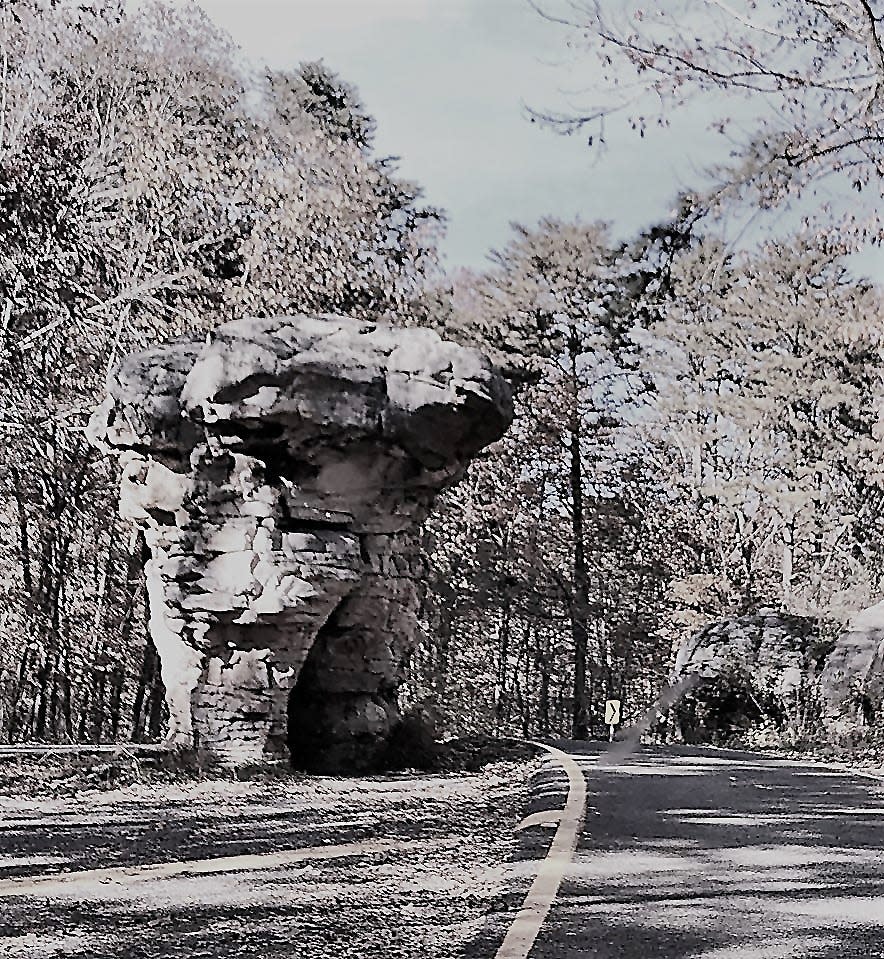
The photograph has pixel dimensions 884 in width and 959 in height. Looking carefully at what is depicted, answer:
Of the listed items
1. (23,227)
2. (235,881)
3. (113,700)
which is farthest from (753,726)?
(113,700)

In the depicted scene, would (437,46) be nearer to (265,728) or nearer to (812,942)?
(265,728)

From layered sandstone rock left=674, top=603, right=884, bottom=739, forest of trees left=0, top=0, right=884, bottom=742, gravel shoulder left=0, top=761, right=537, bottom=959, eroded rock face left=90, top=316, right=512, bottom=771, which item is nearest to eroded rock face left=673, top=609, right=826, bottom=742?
layered sandstone rock left=674, top=603, right=884, bottom=739

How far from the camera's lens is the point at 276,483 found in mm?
12969

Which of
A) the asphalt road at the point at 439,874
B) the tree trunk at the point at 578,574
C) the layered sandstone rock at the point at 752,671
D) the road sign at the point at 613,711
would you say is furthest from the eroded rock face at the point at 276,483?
the tree trunk at the point at 578,574

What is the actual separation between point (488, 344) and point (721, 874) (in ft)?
89.1

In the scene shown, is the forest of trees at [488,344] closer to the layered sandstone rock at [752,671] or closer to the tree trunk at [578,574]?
the tree trunk at [578,574]

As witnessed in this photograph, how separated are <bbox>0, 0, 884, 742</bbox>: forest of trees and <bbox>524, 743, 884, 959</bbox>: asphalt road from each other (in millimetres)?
4383

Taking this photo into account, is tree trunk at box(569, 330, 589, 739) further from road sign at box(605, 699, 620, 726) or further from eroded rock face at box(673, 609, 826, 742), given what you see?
road sign at box(605, 699, 620, 726)

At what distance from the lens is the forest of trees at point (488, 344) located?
829 inches

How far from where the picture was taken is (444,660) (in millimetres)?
36188

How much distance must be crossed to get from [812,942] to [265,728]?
8928 mm

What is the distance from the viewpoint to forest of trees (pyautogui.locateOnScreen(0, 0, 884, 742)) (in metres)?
21.1

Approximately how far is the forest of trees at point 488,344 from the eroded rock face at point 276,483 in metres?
2.66

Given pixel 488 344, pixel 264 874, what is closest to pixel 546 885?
pixel 264 874
